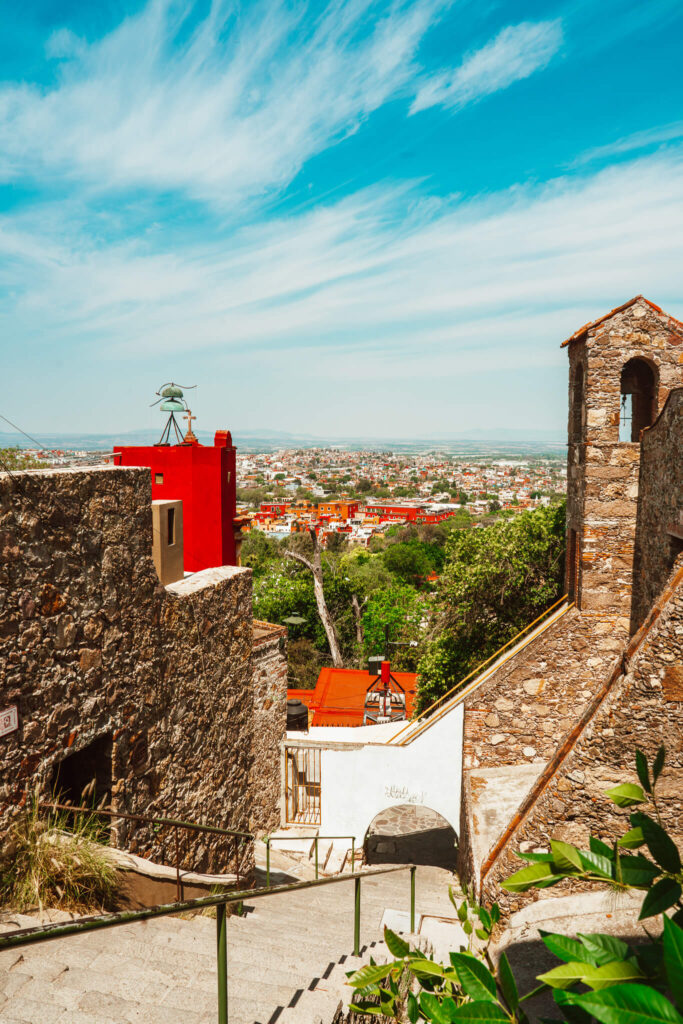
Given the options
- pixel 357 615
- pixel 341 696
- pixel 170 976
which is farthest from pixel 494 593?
pixel 357 615

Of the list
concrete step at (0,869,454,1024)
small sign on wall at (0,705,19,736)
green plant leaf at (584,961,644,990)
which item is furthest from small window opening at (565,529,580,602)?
green plant leaf at (584,961,644,990)

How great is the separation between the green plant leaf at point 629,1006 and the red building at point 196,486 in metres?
8.72

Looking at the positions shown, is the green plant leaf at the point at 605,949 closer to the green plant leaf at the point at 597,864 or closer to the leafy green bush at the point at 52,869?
the green plant leaf at the point at 597,864

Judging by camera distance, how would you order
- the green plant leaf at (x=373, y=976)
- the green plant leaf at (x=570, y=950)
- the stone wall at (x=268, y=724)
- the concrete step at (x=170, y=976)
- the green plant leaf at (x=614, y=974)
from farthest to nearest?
1. the stone wall at (x=268, y=724)
2. the concrete step at (x=170, y=976)
3. the green plant leaf at (x=373, y=976)
4. the green plant leaf at (x=570, y=950)
5. the green plant leaf at (x=614, y=974)

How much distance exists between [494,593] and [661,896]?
406 inches

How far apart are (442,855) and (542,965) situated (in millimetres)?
7976

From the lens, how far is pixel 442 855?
1112 cm

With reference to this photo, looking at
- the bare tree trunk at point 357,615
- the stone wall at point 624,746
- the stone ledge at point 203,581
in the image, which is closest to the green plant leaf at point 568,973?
the stone wall at point 624,746

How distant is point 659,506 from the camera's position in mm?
6941

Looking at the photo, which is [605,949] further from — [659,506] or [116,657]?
[659,506]

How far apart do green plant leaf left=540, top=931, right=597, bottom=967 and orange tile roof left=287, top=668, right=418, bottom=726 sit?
14.2 m

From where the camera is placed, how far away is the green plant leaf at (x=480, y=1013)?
142 cm

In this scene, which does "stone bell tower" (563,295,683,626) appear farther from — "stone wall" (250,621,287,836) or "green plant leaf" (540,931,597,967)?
"green plant leaf" (540,931,597,967)

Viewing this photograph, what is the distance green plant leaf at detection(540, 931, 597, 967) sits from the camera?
144 centimetres
